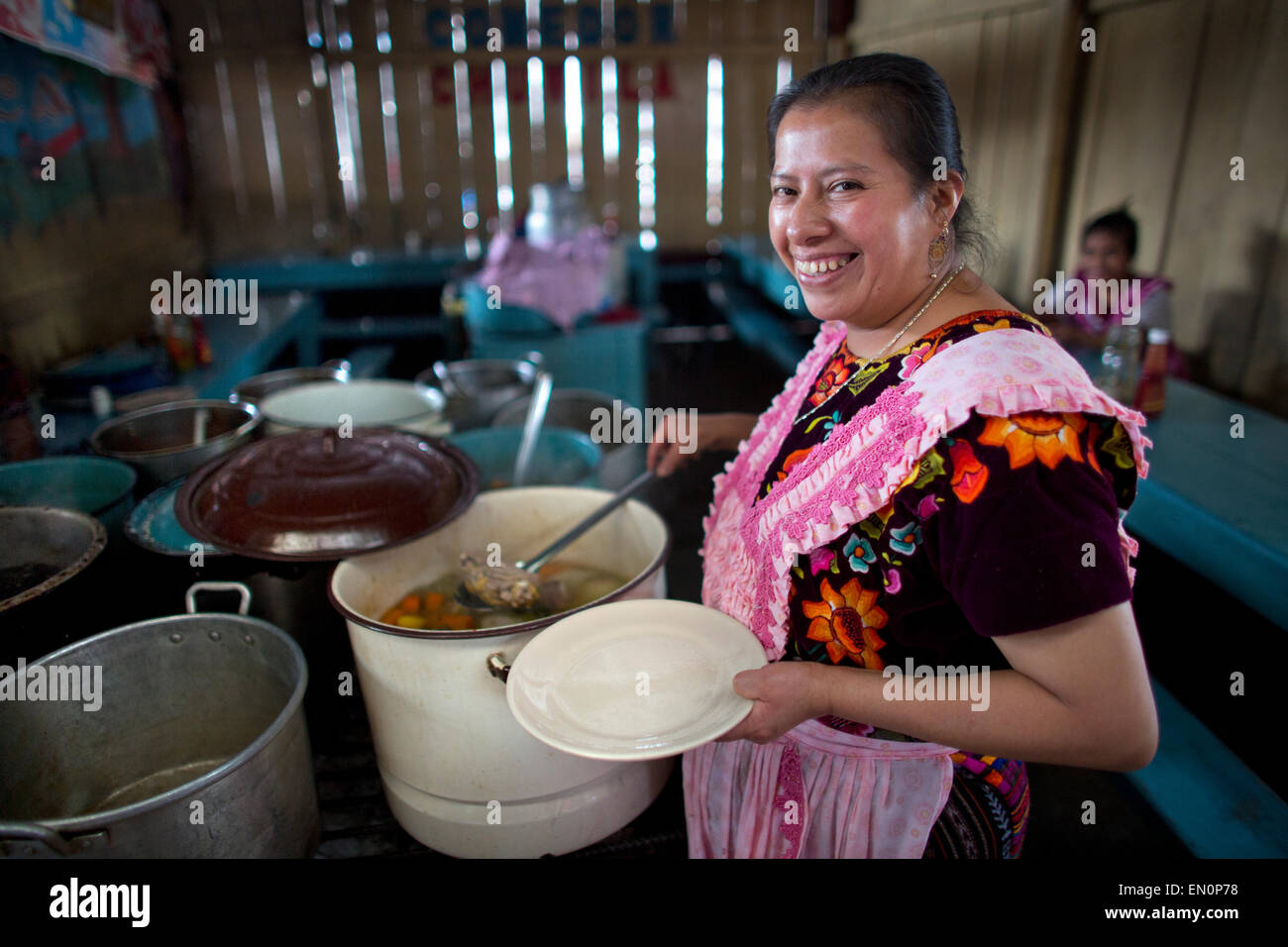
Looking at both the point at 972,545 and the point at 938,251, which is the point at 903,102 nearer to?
the point at 938,251

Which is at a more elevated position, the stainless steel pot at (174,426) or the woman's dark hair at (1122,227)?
the woman's dark hair at (1122,227)

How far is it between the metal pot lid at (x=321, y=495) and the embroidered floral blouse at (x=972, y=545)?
0.95 meters

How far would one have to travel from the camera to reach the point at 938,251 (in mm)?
1278

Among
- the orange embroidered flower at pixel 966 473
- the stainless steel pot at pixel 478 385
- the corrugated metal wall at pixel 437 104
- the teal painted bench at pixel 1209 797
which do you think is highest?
the corrugated metal wall at pixel 437 104

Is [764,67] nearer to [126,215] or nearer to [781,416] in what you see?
[126,215]

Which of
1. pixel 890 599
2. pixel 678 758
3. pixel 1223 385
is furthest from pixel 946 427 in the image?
pixel 1223 385

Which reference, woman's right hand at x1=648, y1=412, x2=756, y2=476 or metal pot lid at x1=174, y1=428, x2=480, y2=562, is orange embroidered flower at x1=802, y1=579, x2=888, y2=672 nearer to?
woman's right hand at x1=648, y1=412, x2=756, y2=476

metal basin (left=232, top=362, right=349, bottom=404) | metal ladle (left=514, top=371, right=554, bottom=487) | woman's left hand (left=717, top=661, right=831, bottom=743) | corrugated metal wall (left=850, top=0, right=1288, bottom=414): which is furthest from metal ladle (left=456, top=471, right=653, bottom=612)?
corrugated metal wall (left=850, top=0, right=1288, bottom=414)

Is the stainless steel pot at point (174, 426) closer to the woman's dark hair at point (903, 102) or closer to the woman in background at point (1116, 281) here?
the woman's dark hair at point (903, 102)

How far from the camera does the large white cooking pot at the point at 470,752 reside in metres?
1.43

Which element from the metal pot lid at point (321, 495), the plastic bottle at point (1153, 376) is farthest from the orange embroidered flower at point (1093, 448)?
the plastic bottle at point (1153, 376)

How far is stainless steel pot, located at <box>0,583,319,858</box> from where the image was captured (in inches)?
50.6

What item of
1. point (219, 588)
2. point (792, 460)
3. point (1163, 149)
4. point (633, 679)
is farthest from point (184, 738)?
point (1163, 149)

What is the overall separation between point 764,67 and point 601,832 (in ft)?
28.4
